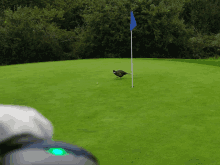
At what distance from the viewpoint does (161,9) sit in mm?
19719

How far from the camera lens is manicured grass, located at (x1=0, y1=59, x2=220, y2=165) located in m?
2.60

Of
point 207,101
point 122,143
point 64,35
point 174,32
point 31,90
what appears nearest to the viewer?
point 122,143

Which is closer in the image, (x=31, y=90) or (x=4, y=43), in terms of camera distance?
(x=31, y=90)

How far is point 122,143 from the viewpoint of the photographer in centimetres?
286

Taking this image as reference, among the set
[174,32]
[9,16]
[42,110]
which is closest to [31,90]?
[42,110]

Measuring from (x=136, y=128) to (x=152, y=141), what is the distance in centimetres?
50

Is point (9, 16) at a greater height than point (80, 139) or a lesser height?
greater

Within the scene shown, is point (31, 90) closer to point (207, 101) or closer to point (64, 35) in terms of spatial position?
point (207, 101)

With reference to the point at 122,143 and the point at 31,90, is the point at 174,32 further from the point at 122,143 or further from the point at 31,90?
the point at 122,143

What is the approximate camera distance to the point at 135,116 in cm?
394

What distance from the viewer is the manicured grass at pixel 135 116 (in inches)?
103

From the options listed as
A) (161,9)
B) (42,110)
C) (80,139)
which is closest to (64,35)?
(161,9)

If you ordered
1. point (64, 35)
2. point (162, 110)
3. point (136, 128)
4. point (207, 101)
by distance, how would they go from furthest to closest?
point (64, 35)
point (207, 101)
point (162, 110)
point (136, 128)

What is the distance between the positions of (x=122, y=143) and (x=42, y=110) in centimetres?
203
